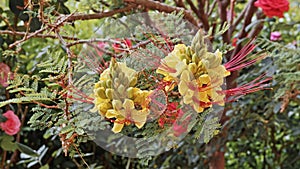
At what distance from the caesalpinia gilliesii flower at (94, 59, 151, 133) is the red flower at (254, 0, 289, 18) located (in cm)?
59

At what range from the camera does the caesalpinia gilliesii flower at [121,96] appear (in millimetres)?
440

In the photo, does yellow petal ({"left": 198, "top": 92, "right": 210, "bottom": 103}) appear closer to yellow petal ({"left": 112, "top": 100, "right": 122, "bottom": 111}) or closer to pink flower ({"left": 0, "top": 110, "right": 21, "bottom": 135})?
yellow petal ({"left": 112, "top": 100, "right": 122, "bottom": 111})

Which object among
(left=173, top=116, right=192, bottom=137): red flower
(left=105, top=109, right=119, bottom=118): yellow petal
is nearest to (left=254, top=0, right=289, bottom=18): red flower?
(left=173, top=116, right=192, bottom=137): red flower

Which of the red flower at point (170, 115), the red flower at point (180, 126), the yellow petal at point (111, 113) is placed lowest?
the red flower at point (180, 126)

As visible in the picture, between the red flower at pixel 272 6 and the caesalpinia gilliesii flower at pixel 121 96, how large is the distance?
0.59 m

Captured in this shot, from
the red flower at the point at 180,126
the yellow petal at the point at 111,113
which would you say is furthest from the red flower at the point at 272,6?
the yellow petal at the point at 111,113

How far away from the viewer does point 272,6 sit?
3.25ft

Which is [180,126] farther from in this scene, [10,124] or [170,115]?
[10,124]

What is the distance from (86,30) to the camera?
4.90 feet

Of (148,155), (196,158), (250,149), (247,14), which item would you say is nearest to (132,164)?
(196,158)

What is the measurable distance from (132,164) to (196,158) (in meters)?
0.24

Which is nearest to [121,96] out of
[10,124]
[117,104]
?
[117,104]

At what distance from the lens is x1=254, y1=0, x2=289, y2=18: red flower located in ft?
3.22

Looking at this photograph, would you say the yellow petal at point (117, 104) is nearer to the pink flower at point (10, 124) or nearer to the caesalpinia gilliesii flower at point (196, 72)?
the caesalpinia gilliesii flower at point (196, 72)
